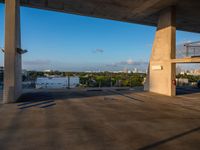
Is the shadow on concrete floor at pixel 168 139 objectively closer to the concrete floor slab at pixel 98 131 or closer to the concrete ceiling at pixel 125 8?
the concrete floor slab at pixel 98 131

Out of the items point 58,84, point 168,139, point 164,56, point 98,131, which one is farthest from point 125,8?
point 168,139

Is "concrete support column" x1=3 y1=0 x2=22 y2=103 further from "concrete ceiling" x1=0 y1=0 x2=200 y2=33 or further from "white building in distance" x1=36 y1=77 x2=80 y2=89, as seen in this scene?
"white building in distance" x1=36 y1=77 x2=80 y2=89

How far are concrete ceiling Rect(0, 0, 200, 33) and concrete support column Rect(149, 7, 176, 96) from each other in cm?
89

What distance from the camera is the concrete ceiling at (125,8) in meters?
11.1

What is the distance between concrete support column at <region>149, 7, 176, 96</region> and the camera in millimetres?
11312

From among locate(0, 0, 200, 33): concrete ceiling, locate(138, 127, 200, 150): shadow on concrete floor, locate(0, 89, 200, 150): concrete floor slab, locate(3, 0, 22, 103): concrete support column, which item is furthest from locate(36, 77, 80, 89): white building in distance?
locate(138, 127, 200, 150): shadow on concrete floor

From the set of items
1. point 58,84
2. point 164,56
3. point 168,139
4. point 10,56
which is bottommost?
point 168,139

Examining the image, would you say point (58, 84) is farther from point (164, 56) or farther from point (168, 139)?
point (168, 139)

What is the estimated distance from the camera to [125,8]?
39.9 ft

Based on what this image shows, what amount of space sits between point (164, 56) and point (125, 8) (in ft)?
13.8

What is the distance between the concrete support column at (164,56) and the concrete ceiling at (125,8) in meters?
0.89

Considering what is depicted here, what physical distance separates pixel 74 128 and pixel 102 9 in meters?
10.0

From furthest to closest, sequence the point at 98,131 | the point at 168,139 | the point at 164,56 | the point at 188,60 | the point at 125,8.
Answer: the point at 125,8 < the point at 164,56 < the point at 188,60 < the point at 98,131 < the point at 168,139

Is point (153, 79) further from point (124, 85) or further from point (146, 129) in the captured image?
point (146, 129)
